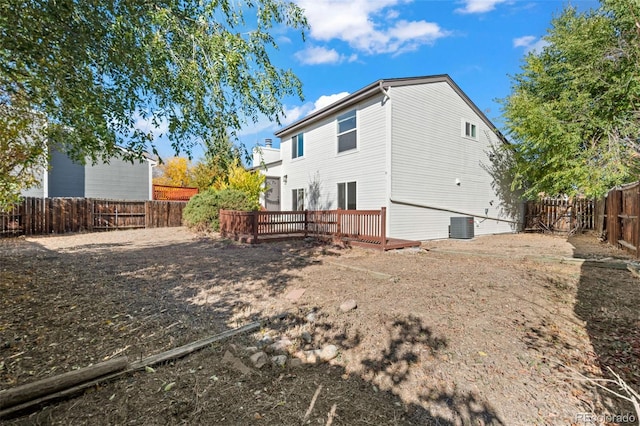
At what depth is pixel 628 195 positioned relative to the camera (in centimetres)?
730

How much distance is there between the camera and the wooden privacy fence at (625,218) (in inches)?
256

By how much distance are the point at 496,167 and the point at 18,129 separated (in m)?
16.0

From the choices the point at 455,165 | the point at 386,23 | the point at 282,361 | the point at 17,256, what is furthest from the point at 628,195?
the point at 17,256

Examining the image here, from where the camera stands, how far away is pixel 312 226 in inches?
428

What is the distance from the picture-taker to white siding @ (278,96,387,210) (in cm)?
1033

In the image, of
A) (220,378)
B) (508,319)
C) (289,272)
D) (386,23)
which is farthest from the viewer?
(386,23)

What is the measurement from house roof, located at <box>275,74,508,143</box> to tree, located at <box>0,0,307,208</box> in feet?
20.8

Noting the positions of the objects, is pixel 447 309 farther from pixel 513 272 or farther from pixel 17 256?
pixel 17 256

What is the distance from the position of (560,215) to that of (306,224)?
12104mm

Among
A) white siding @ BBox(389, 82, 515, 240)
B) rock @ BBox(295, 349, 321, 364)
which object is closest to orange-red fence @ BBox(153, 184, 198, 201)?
white siding @ BBox(389, 82, 515, 240)

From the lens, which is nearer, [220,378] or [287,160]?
[220,378]

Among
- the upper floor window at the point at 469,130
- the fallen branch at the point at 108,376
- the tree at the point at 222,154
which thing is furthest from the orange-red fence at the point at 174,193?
the fallen branch at the point at 108,376

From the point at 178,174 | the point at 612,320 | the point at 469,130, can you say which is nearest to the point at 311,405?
the point at 612,320

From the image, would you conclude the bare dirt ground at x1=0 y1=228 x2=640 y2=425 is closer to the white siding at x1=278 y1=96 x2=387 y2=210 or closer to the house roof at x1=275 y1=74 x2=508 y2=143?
the white siding at x1=278 y1=96 x2=387 y2=210
